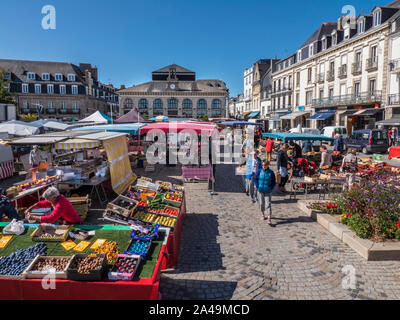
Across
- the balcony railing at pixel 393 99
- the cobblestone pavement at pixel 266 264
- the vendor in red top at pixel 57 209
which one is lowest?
the cobblestone pavement at pixel 266 264

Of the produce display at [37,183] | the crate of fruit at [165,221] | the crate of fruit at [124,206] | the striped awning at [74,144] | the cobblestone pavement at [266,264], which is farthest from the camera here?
the striped awning at [74,144]

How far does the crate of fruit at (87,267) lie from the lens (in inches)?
135

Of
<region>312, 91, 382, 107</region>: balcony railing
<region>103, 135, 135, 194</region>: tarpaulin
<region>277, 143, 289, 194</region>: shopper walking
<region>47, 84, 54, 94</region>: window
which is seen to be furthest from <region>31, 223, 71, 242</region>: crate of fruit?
<region>47, 84, 54, 94</region>: window

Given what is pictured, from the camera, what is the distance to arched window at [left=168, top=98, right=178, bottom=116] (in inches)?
2356

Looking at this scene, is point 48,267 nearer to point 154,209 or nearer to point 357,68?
point 154,209

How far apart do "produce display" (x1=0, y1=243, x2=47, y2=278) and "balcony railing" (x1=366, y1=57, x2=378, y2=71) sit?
97.8ft

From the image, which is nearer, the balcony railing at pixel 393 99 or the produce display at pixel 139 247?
the produce display at pixel 139 247

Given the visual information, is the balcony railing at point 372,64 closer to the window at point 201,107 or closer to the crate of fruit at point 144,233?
the crate of fruit at point 144,233

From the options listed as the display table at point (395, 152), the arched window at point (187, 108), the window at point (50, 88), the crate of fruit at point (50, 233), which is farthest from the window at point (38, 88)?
the crate of fruit at point (50, 233)

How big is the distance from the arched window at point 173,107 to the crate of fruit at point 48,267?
57361mm

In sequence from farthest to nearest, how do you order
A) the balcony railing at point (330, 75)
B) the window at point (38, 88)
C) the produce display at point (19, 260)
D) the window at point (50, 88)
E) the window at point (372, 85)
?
the window at point (50, 88), the window at point (38, 88), the balcony railing at point (330, 75), the window at point (372, 85), the produce display at point (19, 260)

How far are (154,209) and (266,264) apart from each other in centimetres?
272
